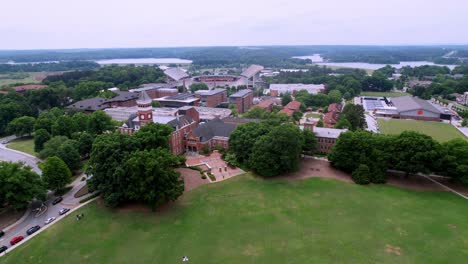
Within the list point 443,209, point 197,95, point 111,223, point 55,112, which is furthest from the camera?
point 197,95

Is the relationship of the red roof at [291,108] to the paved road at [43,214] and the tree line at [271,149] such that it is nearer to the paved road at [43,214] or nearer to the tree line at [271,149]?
the tree line at [271,149]

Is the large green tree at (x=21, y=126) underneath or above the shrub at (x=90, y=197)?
above

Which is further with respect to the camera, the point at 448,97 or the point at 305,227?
the point at 448,97

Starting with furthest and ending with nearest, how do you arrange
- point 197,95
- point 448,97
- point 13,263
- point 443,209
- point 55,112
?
point 448,97
point 197,95
point 55,112
point 443,209
point 13,263

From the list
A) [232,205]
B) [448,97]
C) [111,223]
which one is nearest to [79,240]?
[111,223]

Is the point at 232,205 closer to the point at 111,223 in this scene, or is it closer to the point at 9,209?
the point at 111,223

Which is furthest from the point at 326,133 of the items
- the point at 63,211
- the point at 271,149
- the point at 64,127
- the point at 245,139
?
the point at 64,127

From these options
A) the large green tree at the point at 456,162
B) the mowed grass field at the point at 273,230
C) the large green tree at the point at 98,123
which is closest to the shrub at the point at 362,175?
the mowed grass field at the point at 273,230
